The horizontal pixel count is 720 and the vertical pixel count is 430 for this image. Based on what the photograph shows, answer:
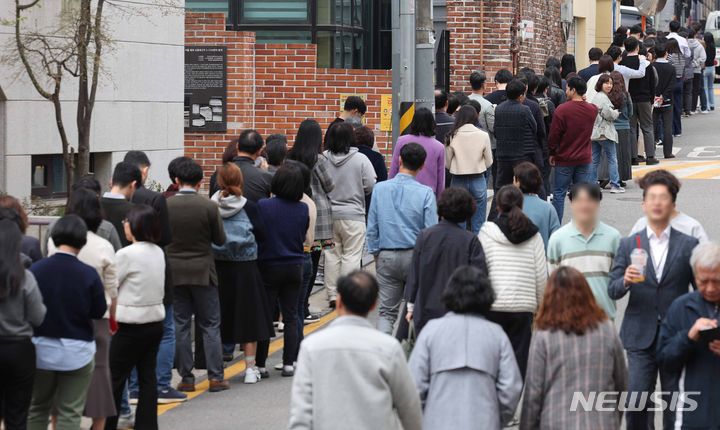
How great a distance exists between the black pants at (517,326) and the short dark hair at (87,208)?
2.56 m

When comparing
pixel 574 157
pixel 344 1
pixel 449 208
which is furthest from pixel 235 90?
pixel 449 208

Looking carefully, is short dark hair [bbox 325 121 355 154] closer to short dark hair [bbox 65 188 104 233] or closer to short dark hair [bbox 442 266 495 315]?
short dark hair [bbox 65 188 104 233]

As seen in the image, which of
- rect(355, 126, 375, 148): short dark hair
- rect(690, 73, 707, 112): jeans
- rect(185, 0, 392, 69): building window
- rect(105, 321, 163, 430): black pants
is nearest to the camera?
rect(105, 321, 163, 430): black pants

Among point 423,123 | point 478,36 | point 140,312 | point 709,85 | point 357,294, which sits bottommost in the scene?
point 140,312

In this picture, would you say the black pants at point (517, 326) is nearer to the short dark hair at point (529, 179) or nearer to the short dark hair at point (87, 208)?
the short dark hair at point (529, 179)

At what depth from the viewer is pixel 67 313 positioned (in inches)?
300

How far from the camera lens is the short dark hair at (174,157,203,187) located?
953 cm

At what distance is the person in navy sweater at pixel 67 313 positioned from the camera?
7582 mm

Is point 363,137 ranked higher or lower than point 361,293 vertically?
higher

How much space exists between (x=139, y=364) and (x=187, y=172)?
1.64m

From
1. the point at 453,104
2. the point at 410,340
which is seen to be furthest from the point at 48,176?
the point at 410,340

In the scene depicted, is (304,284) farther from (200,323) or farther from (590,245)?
(590,245)

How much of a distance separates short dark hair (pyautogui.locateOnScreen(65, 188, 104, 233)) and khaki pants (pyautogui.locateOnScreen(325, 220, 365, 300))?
4197 millimetres

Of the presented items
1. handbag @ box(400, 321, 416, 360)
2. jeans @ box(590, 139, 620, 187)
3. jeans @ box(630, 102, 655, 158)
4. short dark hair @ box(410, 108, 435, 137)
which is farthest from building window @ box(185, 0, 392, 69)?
handbag @ box(400, 321, 416, 360)
